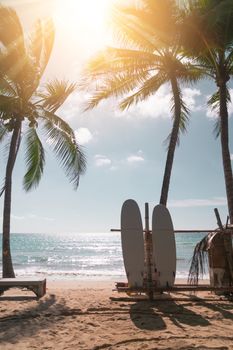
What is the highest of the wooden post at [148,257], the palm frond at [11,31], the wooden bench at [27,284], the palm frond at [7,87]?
the palm frond at [11,31]

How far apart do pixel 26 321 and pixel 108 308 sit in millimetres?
1955

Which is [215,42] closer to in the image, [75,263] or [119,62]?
Answer: [119,62]

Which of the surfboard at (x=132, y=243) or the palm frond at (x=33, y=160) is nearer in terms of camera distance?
the surfboard at (x=132, y=243)

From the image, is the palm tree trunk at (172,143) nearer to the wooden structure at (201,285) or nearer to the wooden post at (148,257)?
the wooden structure at (201,285)

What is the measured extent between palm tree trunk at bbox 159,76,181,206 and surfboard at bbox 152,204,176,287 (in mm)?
4046

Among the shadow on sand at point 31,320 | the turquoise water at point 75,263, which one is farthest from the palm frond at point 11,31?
the turquoise water at point 75,263

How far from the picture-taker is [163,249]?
29.5 ft

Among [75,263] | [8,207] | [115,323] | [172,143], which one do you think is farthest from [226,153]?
[75,263]

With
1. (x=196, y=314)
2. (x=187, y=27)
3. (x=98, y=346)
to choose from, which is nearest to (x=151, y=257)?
(x=196, y=314)

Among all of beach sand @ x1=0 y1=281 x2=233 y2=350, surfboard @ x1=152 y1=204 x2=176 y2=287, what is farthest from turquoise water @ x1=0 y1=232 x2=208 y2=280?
beach sand @ x1=0 y1=281 x2=233 y2=350

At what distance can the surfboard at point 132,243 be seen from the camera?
28.8ft

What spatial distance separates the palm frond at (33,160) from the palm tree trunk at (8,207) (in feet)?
1.87

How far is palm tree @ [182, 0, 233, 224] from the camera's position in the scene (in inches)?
449

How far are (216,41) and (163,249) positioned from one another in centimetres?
746
